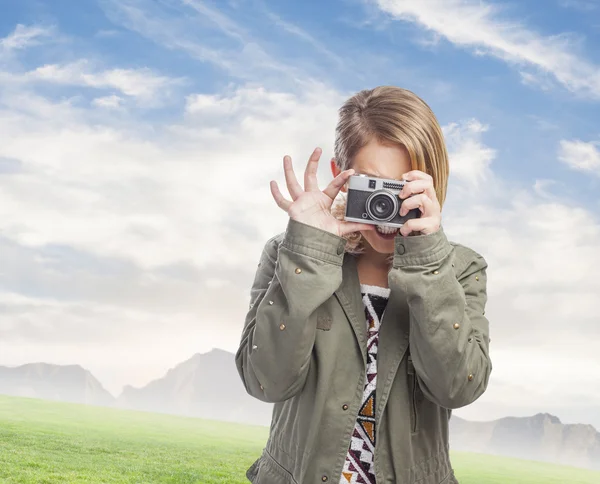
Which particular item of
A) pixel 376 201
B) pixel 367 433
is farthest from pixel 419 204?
pixel 367 433

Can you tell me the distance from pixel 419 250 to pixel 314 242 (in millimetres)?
263

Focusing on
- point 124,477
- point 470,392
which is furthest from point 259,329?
point 124,477

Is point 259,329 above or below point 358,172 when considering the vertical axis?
below

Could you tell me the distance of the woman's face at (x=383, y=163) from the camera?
70.7 inches

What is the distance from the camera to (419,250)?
1.65 meters

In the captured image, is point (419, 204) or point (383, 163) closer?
point (419, 204)

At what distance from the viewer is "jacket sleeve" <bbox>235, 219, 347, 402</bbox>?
5.33 feet

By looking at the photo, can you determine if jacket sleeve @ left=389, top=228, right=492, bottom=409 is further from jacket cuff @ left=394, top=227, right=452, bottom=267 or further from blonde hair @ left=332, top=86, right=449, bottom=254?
blonde hair @ left=332, top=86, right=449, bottom=254

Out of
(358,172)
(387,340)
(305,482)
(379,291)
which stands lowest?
(305,482)

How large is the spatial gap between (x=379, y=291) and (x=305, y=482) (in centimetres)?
53

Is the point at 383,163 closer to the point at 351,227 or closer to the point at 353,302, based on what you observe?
the point at 351,227

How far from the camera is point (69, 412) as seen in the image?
14172mm

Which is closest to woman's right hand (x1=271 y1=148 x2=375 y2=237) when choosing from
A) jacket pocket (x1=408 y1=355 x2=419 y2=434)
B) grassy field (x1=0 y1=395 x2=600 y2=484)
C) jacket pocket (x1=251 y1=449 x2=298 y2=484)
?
jacket pocket (x1=408 y1=355 x2=419 y2=434)

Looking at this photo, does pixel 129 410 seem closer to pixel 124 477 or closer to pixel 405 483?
pixel 124 477
